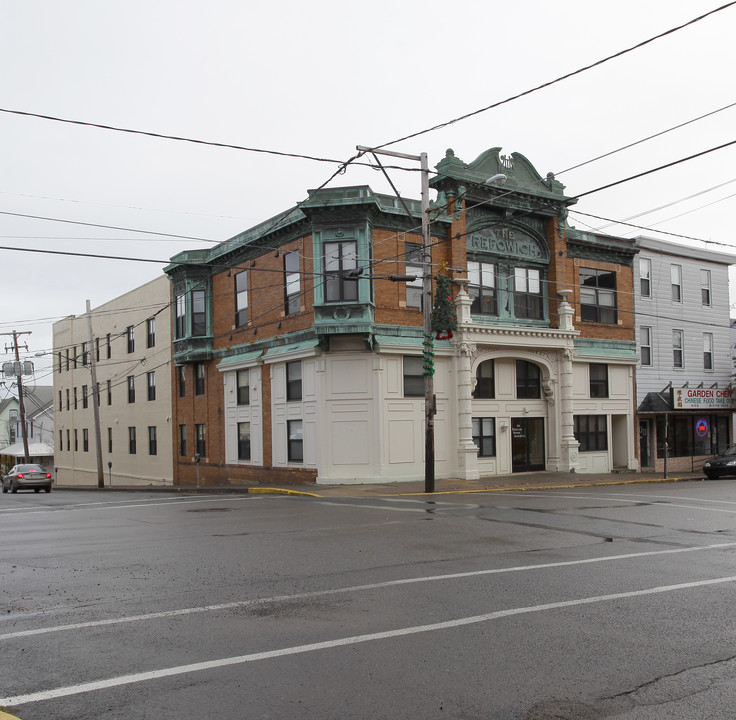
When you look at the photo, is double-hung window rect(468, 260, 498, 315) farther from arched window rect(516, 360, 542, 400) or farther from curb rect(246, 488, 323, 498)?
curb rect(246, 488, 323, 498)

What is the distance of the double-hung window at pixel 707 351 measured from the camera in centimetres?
3650

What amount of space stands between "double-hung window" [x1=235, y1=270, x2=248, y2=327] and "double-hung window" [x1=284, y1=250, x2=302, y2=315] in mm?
3506

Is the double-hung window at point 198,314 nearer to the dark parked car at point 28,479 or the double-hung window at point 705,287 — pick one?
the dark parked car at point 28,479

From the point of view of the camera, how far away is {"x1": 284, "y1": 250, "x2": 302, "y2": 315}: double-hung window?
27.6 metres

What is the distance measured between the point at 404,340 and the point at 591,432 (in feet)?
35.5

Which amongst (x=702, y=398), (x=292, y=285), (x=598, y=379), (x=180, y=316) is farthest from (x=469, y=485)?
(x=180, y=316)

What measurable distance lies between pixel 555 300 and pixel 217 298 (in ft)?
48.2

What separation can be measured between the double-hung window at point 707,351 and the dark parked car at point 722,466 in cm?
627

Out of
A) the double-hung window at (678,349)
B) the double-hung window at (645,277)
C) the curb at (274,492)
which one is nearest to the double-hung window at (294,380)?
the curb at (274,492)

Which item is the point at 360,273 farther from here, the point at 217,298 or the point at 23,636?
the point at 23,636

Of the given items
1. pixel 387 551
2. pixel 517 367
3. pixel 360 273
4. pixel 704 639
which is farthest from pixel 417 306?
pixel 704 639

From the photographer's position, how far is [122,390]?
144 ft

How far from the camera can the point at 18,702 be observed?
16.9 feet

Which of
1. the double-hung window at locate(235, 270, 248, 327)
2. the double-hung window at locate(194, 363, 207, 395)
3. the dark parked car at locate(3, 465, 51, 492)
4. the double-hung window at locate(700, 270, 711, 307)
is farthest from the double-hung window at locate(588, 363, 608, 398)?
the dark parked car at locate(3, 465, 51, 492)
